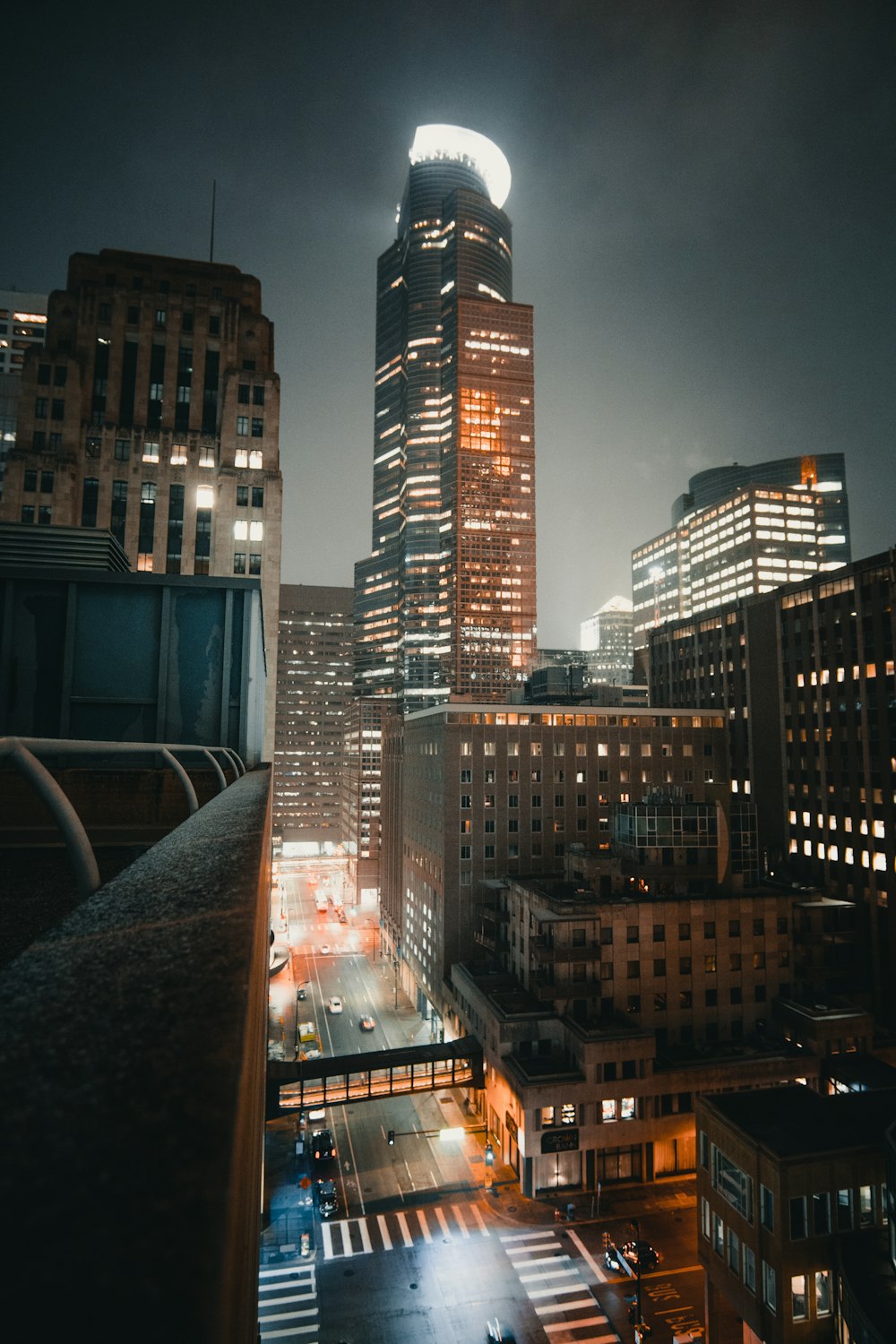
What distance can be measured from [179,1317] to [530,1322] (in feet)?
143

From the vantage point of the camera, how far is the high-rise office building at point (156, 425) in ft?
185

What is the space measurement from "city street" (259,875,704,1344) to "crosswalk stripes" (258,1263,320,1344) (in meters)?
0.09

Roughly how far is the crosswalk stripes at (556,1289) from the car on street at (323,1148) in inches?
546

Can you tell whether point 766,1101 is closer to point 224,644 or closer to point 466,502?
point 224,644

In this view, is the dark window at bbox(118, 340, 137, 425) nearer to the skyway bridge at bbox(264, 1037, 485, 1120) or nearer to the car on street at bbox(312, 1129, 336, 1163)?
the skyway bridge at bbox(264, 1037, 485, 1120)

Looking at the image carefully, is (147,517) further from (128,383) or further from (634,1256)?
(634,1256)

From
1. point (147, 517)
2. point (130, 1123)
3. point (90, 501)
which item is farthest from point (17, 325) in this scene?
point (130, 1123)

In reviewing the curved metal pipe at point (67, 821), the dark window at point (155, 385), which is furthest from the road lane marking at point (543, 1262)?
the dark window at point (155, 385)

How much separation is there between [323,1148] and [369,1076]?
5.18 m

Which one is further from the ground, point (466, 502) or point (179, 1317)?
point (466, 502)

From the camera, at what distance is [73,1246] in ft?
3.10

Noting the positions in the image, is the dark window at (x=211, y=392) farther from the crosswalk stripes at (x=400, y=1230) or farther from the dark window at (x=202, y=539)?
the crosswalk stripes at (x=400, y=1230)

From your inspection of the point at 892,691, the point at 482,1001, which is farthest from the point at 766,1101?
the point at 892,691

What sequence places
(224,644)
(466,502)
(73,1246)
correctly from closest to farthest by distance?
(73,1246) → (224,644) → (466,502)
